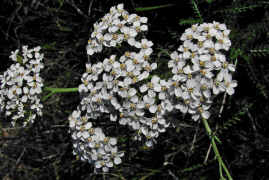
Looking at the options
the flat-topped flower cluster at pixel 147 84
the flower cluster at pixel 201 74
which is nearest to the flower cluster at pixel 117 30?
the flat-topped flower cluster at pixel 147 84

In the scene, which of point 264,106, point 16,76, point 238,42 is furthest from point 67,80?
point 264,106

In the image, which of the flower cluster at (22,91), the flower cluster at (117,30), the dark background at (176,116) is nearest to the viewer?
the flower cluster at (117,30)

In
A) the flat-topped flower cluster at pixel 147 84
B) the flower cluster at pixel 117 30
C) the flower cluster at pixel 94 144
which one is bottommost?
the flower cluster at pixel 94 144

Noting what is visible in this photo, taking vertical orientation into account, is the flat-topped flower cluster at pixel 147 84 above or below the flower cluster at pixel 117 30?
below

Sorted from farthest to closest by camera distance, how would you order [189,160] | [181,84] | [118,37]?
[189,160]
[118,37]
[181,84]

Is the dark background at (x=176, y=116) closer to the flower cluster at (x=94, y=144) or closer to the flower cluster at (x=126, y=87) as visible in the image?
the flower cluster at (x=94, y=144)

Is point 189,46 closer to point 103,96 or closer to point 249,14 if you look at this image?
point 103,96

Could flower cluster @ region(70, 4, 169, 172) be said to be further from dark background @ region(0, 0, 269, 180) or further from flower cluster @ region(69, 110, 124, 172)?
dark background @ region(0, 0, 269, 180)

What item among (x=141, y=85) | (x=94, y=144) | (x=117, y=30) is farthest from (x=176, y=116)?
(x=117, y=30)
